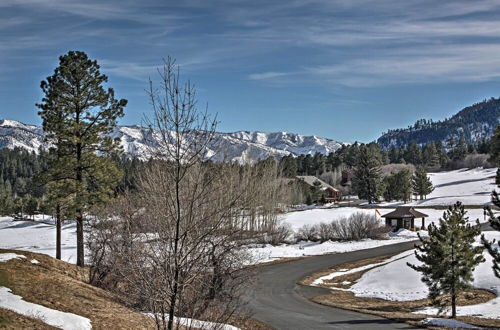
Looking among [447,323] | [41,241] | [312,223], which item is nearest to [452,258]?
[447,323]

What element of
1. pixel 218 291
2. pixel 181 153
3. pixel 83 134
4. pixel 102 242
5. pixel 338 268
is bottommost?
pixel 338 268

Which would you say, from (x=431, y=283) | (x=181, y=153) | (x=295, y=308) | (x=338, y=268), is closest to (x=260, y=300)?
(x=295, y=308)

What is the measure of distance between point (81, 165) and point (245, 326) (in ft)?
39.9

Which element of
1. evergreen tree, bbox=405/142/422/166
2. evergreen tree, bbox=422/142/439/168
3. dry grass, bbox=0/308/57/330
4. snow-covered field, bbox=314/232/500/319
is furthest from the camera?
evergreen tree, bbox=405/142/422/166

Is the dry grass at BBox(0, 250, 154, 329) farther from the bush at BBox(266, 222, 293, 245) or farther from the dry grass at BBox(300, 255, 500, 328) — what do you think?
the bush at BBox(266, 222, 293, 245)

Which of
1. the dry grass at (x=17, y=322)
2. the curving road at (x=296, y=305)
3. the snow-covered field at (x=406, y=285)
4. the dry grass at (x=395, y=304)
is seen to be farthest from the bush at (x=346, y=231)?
the dry grass at (x=17, y=322)

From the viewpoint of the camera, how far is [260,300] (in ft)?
89.5

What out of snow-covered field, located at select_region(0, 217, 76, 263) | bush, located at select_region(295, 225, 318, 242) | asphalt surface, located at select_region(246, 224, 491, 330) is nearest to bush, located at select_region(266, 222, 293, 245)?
bush, located at select_region(295, 225, 318, 242)

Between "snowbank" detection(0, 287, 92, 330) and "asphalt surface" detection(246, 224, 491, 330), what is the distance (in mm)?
8174

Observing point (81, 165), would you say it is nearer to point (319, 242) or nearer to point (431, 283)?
point (431, 283)

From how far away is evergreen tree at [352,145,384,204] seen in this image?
282 feet

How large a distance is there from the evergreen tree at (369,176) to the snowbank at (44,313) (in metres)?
77.9

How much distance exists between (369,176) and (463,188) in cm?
3105

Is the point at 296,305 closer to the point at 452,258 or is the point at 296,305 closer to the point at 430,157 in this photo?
the point at 452,258
